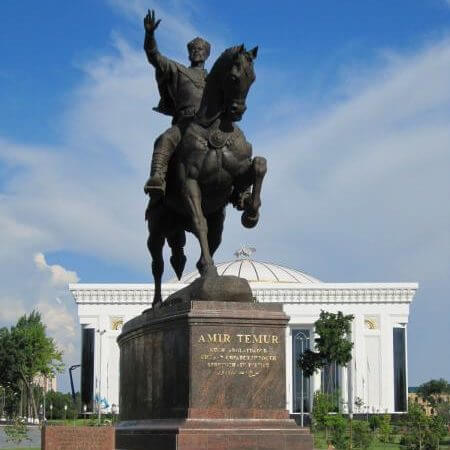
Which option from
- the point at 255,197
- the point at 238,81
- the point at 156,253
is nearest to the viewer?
the point at 238,81

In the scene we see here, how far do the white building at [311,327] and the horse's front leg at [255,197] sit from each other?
68564 mm

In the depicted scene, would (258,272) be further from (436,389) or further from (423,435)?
(423,435)

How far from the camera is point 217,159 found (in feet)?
36.1

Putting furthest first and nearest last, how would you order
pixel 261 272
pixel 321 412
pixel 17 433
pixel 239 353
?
pixel 261 272 < pixel 321 412 < pixel 17 433 < pixel 239 353

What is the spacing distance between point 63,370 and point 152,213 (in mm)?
56631

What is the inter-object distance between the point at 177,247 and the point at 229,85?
3035mm

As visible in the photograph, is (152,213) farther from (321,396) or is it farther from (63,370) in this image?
(63,370)

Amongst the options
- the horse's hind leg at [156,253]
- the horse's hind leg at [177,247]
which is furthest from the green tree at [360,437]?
the horse's hind leg at [156,253]

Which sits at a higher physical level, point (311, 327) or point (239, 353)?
point (311, 327)

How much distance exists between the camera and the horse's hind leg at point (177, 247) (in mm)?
12883

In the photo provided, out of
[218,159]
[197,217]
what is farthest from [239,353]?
[218,159]

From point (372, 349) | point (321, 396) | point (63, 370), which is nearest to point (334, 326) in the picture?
point (321, 396)

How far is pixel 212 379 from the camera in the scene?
32.6 ft

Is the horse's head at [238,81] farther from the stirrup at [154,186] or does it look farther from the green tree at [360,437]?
the green tree at [360,437]
